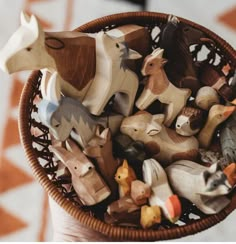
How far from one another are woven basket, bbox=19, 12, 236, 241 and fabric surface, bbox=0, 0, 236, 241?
270 millimetres

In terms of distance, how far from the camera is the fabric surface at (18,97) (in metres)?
0.86

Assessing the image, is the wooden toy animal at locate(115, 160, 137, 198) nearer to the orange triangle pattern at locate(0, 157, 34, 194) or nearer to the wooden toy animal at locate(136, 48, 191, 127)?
the wooden toy animal at locate(136, 48, 191, 127)

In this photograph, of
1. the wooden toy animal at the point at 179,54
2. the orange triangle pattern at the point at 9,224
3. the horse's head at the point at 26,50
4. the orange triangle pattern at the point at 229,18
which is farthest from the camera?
the orange triangle pattern at the point at 229,18

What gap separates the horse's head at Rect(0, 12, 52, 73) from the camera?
1.66 ft

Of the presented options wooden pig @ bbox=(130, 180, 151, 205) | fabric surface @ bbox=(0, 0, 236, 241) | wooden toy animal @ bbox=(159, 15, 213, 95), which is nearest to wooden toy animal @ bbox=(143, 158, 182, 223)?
wooden pig @ bbox=(130, 180, 151, 205)

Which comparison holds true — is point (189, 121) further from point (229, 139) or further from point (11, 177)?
point (11, 177)

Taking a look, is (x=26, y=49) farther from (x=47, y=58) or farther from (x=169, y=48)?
(x=169, y=48)

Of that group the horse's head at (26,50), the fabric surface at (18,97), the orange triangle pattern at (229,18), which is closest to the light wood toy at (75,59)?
the horse's head at (26,50)

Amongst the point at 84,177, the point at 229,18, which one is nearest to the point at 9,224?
the point at 84,177

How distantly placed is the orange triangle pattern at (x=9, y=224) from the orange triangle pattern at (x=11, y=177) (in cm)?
4

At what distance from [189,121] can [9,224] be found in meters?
0.41

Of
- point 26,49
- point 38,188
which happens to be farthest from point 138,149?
point 38,188

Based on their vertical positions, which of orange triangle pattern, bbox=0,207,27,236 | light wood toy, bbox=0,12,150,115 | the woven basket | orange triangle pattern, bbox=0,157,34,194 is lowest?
orange triangle pattern, bbox=0,207,27,236

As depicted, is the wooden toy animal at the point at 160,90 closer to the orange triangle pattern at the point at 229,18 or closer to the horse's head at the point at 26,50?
the horse's head at the point at 26,50
